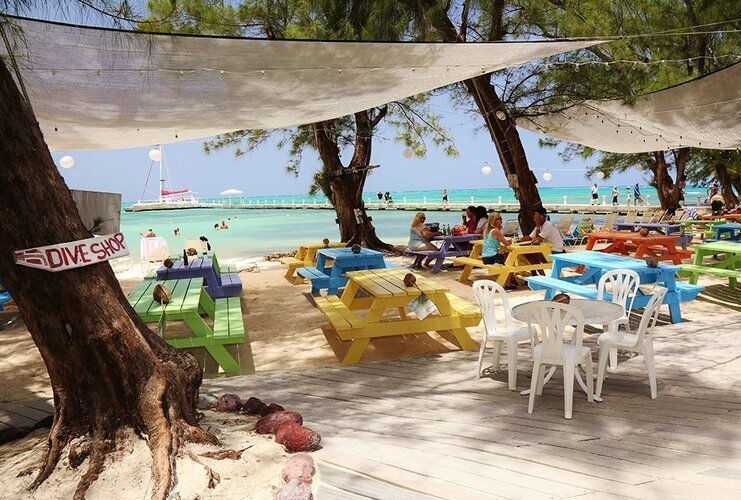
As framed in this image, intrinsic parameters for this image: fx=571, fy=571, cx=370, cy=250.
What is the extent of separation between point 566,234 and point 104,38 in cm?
1071

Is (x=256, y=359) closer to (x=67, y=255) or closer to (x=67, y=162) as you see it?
(x=67, y=255)

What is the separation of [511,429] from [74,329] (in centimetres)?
189

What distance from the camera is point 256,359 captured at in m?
4.47

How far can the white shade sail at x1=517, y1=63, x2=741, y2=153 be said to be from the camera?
234 inches

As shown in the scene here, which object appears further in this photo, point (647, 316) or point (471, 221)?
point (471, 221)

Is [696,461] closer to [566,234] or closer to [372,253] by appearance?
[372,253]

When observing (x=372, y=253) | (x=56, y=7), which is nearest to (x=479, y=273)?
(x=372, y=253)

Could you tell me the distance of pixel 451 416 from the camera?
2.84 metres

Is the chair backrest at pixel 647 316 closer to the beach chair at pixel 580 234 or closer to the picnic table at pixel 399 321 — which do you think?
the picnic table at pixel 399 321

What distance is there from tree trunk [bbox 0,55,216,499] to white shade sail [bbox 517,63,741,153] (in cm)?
566

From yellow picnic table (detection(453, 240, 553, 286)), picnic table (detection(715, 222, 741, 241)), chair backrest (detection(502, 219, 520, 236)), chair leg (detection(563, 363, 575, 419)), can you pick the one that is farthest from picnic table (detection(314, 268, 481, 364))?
picnic table (detection(715, 222, 741, 241))

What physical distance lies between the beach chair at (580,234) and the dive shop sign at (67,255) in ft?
37.5

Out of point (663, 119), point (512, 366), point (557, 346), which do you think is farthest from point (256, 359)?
point (663, 119)

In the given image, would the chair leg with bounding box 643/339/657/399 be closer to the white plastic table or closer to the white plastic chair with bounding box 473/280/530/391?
the white plastic table
